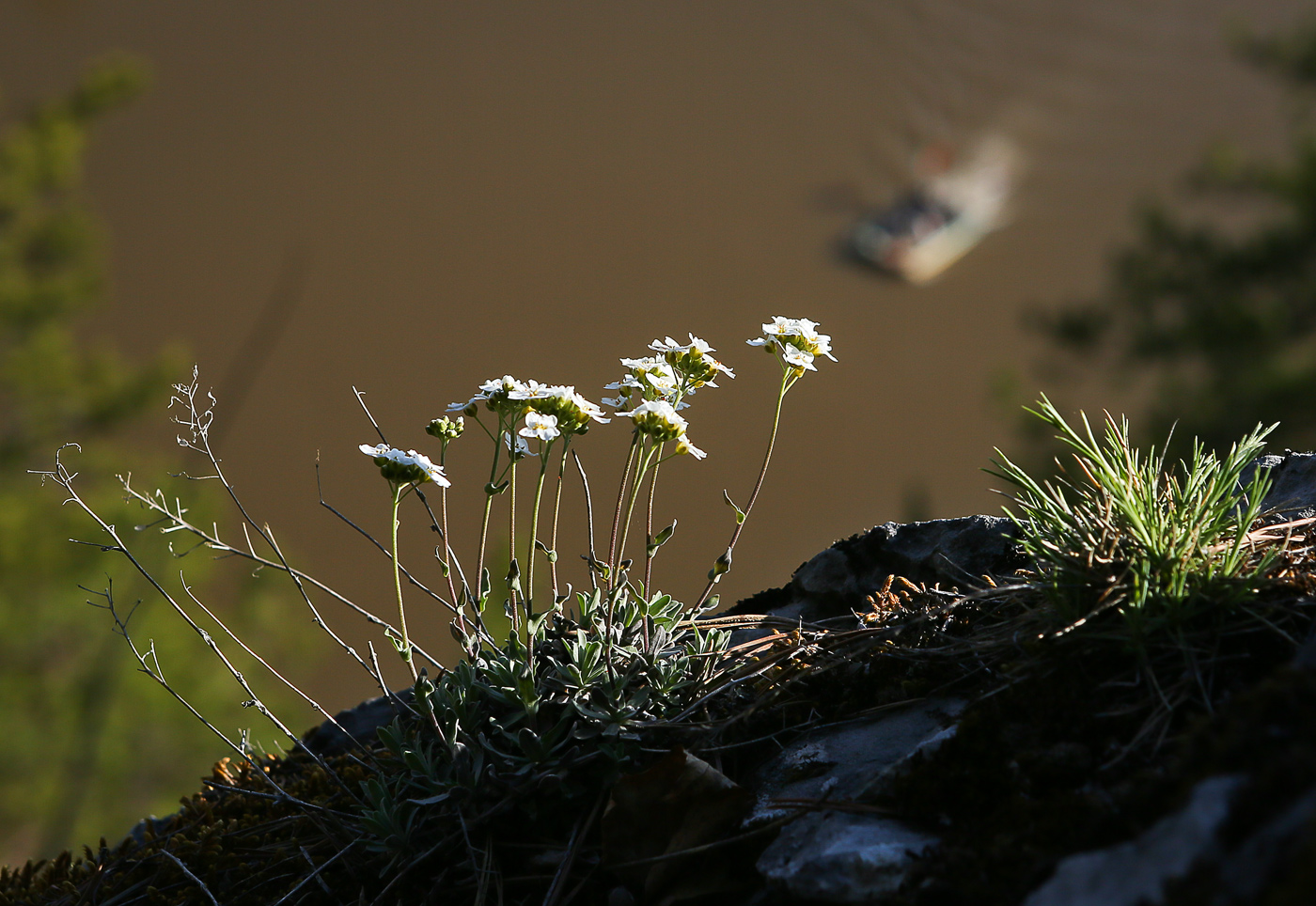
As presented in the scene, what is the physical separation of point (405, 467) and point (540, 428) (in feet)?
0.74

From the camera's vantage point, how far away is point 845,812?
1.28m

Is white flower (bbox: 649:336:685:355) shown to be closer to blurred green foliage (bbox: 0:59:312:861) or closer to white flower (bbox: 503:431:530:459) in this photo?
white flower (bbox: 503:431:530:459)

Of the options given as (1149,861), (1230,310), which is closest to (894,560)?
(1149,861)

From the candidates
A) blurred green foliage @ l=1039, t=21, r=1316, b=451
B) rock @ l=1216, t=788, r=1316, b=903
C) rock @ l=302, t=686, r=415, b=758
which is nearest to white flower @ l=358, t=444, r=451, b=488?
rock @ l=302, t=686, r=415, b=758

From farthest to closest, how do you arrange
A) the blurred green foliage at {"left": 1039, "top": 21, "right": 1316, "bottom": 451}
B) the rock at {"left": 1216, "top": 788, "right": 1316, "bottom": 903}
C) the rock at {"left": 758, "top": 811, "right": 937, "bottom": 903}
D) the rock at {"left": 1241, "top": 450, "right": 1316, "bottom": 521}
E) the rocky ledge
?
the blurred green foliage at {"left": 1039, "top": 21, "right": 1316, "bottom": 451}, the rock at {"left": 1241, "top": 450, "right": 1316, "bottom": 521}, the rock at {"left": 758, "top": 811, "right": 937, "bottom": 903}, the rocky ledge, the rock at {"left": 1216, "top": 788, "right": 1316, "bottom": 903}

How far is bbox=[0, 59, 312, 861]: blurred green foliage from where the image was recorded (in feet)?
28.2

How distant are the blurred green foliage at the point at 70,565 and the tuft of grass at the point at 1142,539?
8.05 meters

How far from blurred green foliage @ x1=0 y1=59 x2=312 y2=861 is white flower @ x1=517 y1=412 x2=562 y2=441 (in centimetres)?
758

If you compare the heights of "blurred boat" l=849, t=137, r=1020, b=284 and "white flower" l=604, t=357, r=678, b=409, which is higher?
"blurred boat" l=849, t=137, r=1020, b=284

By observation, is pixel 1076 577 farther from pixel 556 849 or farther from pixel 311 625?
pixel 311 625

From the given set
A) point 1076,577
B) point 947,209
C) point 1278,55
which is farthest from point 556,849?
point 947,209

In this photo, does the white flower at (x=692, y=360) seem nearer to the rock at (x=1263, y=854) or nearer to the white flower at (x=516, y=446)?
the white flower at (x=516, y=446)

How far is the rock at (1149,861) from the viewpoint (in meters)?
0.82

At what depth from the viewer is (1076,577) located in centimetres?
141
